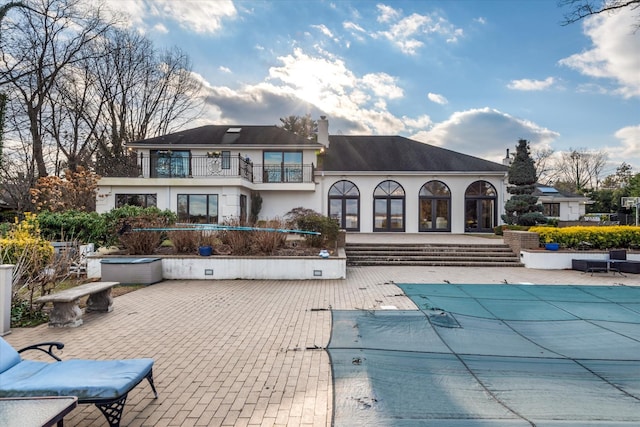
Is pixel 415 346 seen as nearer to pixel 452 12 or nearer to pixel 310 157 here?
pixel 452 12

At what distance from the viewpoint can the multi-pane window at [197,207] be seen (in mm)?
17862

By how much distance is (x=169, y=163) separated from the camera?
765 inches

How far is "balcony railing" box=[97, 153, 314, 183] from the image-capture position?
1927cm

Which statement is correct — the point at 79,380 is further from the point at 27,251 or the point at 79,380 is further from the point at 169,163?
the point at 169,163

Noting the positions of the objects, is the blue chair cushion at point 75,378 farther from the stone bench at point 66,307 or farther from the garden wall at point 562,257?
the garden wall at point 562,257

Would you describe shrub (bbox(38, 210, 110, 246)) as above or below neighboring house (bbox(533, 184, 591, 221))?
below

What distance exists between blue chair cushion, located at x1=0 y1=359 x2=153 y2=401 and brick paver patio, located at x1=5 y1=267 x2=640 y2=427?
0.46 m

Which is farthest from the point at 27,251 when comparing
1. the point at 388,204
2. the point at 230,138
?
the point at 388,204

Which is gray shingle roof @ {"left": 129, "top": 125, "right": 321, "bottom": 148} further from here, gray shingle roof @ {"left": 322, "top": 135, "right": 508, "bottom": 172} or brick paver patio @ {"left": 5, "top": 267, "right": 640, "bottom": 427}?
brick paver patio @ {"left": 5, "top": 267, "right": 640, "bottom": 427}

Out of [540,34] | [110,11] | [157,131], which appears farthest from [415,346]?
[157,131]

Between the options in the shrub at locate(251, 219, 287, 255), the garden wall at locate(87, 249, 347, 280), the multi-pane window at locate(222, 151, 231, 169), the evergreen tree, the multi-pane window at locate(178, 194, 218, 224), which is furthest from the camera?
the multi-pane window at locate(222, 151, 231, 169)

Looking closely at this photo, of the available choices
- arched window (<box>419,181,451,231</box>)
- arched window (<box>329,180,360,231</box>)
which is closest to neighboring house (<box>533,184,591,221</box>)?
arched window (<box>419,181,451,231</box>)

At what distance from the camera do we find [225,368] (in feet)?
13.0

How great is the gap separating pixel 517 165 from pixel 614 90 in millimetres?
5978
